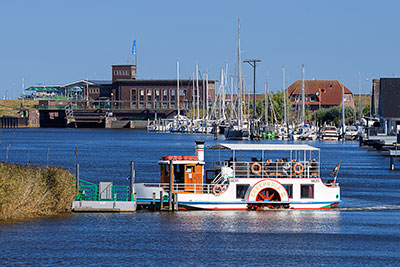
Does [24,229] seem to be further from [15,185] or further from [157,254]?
[157,254]

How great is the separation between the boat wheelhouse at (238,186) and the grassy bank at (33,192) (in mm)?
4417

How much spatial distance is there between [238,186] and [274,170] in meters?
2.43

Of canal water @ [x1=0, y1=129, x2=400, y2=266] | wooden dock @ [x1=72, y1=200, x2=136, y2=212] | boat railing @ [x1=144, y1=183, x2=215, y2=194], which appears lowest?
canal water @ [x1=0, y1=129, x2=400, y2=266]

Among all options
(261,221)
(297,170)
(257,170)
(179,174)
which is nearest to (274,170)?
(257,170)

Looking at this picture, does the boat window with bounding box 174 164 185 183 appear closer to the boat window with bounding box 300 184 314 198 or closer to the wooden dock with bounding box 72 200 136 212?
the wooden dock with bounding box 72 200 136 212

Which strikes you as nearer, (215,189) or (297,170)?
(215,189)

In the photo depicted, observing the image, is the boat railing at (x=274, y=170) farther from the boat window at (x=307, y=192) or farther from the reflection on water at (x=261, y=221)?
the reflection on water at (x=261, y=221)

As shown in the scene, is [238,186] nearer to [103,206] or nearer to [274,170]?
[274,170]

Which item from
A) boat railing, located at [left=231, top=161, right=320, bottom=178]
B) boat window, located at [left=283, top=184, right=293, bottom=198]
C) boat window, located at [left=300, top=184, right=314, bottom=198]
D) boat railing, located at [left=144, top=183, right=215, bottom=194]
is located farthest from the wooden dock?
boat window, located at [left=300, top=184, right=314, bottom=198]

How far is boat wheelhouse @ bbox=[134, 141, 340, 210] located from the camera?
50.1m

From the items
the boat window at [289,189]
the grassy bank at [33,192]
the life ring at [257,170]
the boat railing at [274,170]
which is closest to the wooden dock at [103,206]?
the grassy bank at [33,192]

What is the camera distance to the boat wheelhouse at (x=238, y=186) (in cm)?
5006

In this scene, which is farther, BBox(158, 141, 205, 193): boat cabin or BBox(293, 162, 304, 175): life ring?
BBox(293, 162, 304, 175): life ring

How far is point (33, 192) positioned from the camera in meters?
46.6
